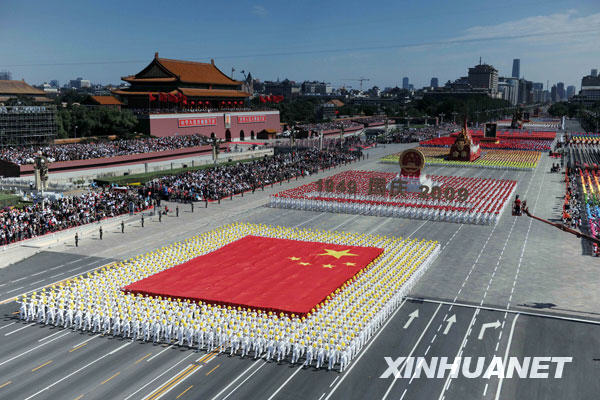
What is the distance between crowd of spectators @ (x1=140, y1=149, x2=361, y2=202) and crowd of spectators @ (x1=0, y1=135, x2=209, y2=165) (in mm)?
11687

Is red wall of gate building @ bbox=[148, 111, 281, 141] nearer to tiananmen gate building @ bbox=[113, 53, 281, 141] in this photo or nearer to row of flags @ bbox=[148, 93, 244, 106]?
tiananmen gate building @ bbox=[113, 53, 281, 141]

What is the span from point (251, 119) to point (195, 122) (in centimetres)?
1841

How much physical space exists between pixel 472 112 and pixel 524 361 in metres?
175

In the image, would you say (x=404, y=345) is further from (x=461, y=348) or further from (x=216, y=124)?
(x=216, y=124)

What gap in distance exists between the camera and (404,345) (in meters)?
19.9

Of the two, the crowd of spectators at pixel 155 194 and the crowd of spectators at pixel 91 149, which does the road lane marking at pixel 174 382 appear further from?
the crowd of spectators at pixel 91 149

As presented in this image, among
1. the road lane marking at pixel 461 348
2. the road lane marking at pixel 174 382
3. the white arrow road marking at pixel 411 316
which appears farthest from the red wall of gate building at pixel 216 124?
the road lane marking at pixel 461 348

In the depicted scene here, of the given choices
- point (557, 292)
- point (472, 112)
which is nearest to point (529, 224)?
point (557, 292)

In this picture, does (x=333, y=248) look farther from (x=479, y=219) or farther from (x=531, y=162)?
(x=531, y=162)

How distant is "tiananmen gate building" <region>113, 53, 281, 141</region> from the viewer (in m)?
83.2

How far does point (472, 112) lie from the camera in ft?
597

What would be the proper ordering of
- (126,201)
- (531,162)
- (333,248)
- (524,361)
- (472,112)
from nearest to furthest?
(524,361) < (333,248) < (126,201) < (531,162) < (472,112)

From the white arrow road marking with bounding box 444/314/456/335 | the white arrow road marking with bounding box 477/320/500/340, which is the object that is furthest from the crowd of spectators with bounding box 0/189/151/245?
the white arrow road marking with bounding box 477/320/500/340

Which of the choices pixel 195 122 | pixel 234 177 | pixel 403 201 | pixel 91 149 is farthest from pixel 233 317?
pixel 195 122
